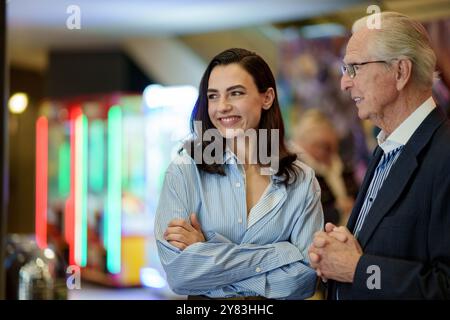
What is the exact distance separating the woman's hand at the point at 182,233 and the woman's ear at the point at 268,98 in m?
0.34

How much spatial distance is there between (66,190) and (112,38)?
186cm

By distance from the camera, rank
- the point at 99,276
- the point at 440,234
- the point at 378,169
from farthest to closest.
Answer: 1. the point at 99,276
2. the point at 378,169
3. the point at 440,234

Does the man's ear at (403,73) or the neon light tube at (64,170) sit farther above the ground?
the man's ear at (403,73)

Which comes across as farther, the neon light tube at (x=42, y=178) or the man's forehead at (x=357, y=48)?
the neon light tube at (x=42, y=178)

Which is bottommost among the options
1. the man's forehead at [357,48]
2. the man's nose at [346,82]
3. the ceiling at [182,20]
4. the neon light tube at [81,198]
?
the neon light tube at [81,198]

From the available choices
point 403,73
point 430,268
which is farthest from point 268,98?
point 430,268

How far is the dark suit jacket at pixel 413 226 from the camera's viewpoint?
1.53 metres

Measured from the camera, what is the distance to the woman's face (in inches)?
69.7

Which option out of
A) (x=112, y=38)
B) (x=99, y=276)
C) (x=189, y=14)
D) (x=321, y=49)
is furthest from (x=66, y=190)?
(x=321, y=49)

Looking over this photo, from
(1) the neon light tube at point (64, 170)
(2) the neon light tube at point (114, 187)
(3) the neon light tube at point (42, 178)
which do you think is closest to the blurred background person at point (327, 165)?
(2) the neon light tube at point (114, 187)

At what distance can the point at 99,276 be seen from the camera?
303 inches

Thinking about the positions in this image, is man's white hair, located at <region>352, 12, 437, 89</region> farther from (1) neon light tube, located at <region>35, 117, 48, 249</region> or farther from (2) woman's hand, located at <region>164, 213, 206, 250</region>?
(1) neon light tube, located at <region>35, 117, 48, 249</region>

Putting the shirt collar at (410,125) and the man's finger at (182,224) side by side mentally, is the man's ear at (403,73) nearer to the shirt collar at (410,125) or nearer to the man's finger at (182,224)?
the shirt collar at (410,125)
